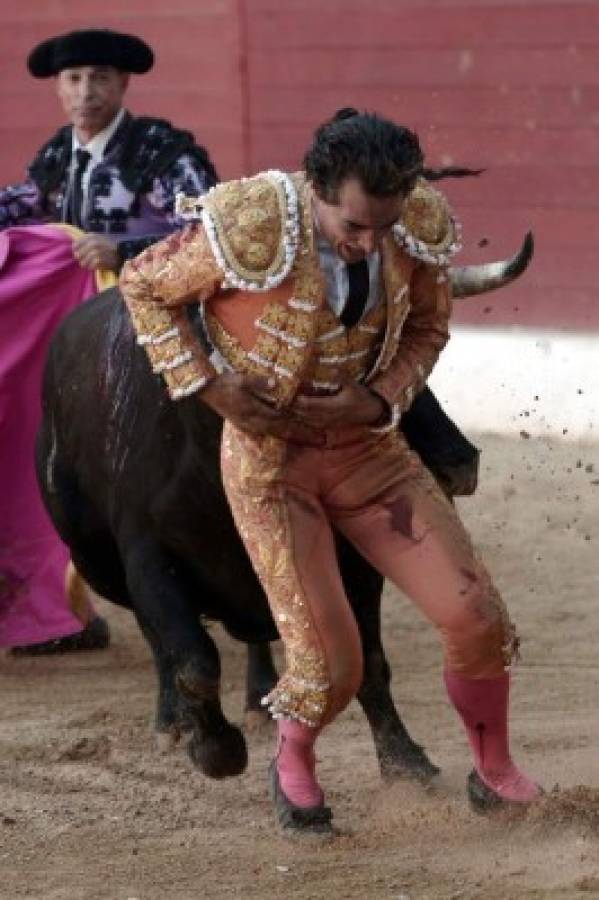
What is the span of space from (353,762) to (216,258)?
1503mm

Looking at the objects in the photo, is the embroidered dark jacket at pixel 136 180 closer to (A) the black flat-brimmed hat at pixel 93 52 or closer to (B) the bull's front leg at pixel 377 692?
(A) the black flat-brimmed hat at pixel 93 52

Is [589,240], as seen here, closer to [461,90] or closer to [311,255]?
[461,90]

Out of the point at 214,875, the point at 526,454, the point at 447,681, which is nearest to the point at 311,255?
the point at 447,681

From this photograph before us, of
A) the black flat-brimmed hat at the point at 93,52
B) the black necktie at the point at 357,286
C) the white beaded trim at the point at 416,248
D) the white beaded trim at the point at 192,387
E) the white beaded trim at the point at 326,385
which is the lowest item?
the white beaded trim at the point at 326,385

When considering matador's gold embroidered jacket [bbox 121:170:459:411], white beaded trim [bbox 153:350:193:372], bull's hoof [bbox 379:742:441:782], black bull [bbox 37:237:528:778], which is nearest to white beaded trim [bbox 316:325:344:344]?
matador's gold embroidered jacket [bbox 121:170:459:411]

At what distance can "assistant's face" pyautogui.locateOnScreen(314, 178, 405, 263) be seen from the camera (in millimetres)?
3945

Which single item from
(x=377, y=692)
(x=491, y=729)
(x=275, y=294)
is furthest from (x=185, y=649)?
(x=275, y=294)

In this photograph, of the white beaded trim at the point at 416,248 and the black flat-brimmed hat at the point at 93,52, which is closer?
the white beaded trim at the point at 416,248

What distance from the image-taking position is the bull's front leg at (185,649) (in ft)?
15.2

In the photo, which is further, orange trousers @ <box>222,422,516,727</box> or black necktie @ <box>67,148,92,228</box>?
black necktie @ <box>67,148,92,228</box>

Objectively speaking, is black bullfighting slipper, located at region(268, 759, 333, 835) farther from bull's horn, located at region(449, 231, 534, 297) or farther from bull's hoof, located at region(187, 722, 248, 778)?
bull's horn, located at region(449, 231, 534, 297)

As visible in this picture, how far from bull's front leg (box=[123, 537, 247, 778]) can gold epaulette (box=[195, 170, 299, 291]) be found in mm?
864

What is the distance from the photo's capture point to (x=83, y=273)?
20.3ft

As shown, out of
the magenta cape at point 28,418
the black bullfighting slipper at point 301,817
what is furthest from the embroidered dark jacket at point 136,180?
the black bullfighting slipper at point 301,817
